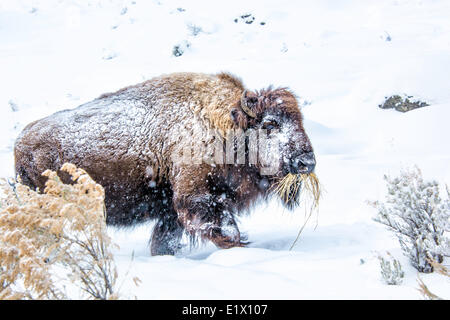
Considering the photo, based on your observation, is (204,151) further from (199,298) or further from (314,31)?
(314,31)

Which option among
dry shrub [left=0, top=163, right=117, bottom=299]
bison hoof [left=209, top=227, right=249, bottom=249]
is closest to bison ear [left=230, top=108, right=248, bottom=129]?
bison hoof [left=209, top=227, right=249, bottom=249]

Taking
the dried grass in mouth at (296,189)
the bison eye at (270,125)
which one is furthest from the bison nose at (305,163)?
the bison eye at (270,125)

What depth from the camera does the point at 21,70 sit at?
13.6 metres

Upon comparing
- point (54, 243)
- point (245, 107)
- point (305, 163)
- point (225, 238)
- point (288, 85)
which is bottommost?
point (288, 85)

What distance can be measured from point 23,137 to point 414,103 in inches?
287

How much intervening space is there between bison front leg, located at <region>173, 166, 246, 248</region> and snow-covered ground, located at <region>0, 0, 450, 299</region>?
0.21 meters

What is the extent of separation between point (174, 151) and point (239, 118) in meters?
0.70

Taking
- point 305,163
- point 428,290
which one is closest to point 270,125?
point 305,163

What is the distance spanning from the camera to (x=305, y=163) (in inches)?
135

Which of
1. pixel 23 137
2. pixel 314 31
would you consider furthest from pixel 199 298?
pixel 314 31

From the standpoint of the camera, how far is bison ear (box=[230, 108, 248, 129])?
3.84 m

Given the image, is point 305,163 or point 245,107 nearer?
point 305,163

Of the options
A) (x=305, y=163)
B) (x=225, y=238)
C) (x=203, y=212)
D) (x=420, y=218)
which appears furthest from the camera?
(x=203, y=212)

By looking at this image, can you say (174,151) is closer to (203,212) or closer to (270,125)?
(203,212)
